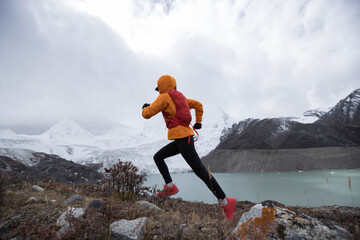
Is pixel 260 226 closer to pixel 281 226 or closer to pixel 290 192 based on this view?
pixel 281 226

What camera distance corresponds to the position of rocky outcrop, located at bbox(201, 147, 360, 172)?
138 ft

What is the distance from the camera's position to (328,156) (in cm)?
4416

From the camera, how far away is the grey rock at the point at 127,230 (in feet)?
5.17

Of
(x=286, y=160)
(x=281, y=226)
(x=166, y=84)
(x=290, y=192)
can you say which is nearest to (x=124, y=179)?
(x=166, y=84)

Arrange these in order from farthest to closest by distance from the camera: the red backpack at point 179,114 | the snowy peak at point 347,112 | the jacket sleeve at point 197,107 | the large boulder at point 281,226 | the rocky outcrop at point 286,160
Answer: the snowy peak at point 347,112, the rocky outcrop at point 286,160, the jacket sleeve at point 197,107, the red backpack at point 179,114, the large boulder at point 281,226

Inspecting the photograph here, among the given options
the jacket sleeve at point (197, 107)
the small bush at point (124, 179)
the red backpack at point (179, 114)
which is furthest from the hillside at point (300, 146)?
the red backpack at point (179, 114)

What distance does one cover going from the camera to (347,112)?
59.8 metres

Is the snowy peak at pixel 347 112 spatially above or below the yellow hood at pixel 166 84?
above

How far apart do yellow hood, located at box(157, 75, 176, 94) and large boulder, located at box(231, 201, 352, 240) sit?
1.99 metres

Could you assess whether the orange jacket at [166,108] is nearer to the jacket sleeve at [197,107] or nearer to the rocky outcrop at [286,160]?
the jacket sleeve at [197,107]

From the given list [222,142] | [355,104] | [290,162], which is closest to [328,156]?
[290,162]

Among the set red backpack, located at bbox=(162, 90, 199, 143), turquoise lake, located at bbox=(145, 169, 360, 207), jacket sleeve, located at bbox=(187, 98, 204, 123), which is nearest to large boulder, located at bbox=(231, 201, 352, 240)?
turquoise lake, located at bbox=(145, 169, 360, 207)

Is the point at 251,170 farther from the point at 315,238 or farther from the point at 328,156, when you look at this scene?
the point at 315,238

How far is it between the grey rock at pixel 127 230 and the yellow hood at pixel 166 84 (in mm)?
1864
